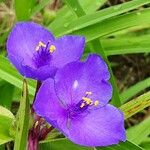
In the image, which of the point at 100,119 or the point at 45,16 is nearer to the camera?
the point at 100,119

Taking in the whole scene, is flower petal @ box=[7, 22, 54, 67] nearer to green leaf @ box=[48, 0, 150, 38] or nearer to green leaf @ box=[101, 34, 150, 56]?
green leaf @ box=[48, 0, 150, 38]

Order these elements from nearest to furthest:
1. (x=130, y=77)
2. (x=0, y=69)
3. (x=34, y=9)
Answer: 1. (x=0, y=69)
2. (x=34, y=9)
3. (x=130, y=77)

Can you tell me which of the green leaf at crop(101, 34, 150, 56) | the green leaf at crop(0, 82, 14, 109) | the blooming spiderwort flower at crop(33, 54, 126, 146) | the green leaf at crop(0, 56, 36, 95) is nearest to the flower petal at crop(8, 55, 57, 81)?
the blooming spiderwort flower at crop(33, 54, 126, 146)

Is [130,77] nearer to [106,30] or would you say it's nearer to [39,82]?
[106,30]

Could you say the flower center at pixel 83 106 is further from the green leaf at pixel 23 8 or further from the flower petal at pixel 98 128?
the green leaf at pixel 23 8

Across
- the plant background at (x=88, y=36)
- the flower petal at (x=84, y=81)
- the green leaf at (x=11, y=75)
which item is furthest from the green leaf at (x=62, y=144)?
the green leaf at (x=11, y=75)

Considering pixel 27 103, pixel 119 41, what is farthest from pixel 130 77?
pixel 27 103

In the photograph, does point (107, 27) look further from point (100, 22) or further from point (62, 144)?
point (62, 144)

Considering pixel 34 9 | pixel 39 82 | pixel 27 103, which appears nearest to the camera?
pixel 27 103
